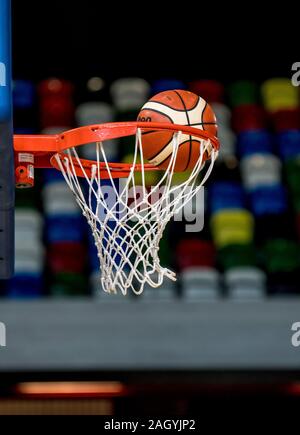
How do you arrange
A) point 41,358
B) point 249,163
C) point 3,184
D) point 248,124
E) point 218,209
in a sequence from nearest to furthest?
point 3,184
point 41,358
point 218,209
point 249,163
point 248,124

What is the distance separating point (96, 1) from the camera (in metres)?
7.81

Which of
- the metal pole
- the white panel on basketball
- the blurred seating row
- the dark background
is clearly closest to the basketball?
the white panel on basketball

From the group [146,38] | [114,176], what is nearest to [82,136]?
[114,176]

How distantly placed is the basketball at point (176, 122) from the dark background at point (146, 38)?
4339 mm

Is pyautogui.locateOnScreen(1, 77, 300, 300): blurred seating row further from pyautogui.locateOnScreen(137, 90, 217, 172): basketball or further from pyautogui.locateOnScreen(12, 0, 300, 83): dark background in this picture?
pyautogui.locateOnScreen(137, 90, 217, 172): basketball

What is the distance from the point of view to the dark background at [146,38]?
7980mm

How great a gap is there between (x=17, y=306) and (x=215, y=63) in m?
3.44

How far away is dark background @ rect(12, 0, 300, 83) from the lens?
314 inches

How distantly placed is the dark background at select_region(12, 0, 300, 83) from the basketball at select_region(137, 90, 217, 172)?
14.2 feet

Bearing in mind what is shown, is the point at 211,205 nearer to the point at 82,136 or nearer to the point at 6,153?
the point at 82,136

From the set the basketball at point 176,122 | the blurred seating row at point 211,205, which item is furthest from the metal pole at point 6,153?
the blurred seating row at point 211,205

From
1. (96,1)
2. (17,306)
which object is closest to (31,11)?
(96,1)

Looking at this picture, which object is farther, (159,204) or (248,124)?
(248,124)

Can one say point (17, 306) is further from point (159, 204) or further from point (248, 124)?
point (248, 124)
